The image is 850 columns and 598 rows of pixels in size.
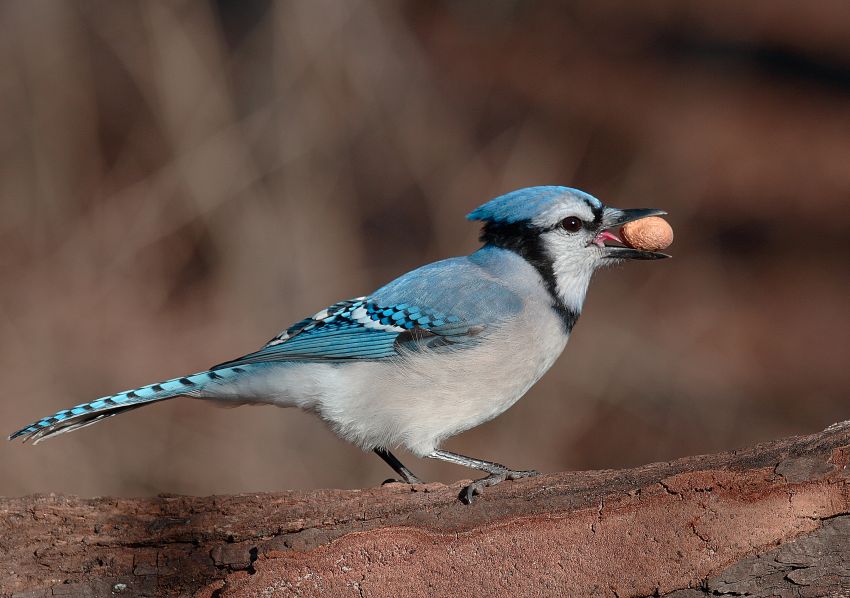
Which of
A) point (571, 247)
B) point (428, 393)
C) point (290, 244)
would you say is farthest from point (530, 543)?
point (290, 244)

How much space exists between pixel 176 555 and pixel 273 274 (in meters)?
2.89

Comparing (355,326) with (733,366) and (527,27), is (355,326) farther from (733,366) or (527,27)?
(527,27)

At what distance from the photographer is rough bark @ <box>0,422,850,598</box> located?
2164 mm

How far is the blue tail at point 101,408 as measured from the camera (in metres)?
2.81

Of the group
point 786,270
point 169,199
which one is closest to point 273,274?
point 169,199

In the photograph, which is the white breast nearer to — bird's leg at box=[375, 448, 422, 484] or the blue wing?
the blue wing

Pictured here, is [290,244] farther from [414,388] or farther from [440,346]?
[414,388]

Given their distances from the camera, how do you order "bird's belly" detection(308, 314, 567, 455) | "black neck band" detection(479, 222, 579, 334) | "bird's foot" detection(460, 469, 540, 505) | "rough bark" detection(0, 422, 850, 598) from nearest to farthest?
"rough bark" detection(0, 422, 850, 598) → "bird's foot" detection(460, 469, 540, 505) → "bird's belly" detection(308, 314, 567, 455) → "black neck band" detection(479, 222, 579, 334)

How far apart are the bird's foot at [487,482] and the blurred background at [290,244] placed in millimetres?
2052

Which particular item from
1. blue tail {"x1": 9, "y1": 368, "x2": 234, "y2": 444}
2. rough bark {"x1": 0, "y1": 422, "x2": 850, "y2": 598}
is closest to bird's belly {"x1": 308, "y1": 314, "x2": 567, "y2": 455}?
blue tail {"x1": 9, "y1": 368, "x2": 234, "y2": 444}

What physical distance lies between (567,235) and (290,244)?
7.24 ft

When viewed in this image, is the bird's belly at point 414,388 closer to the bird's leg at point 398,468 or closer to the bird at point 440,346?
the bird at point 440,346

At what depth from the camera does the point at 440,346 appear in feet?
10.4

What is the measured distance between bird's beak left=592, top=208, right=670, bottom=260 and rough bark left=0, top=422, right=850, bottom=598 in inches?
39.9
